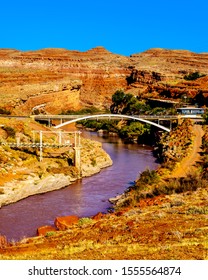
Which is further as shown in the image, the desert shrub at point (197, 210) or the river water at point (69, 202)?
the river water at point (69, 202)

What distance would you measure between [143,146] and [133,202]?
116 feet

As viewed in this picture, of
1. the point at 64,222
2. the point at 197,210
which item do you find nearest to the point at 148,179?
the point at 64,222

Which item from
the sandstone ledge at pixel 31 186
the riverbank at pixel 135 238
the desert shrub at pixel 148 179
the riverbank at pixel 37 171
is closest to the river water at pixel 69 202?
the sandstone ledge at pixel 31 186

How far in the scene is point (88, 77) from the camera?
128 meters

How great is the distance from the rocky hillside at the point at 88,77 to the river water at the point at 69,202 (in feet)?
98.9

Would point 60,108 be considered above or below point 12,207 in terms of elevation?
above

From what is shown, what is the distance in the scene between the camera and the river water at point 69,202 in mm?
22345

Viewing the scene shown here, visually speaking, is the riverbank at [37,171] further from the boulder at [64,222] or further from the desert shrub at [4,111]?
the desert shrub at [4,111]

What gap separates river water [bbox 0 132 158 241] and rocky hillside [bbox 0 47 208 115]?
30.2 meters

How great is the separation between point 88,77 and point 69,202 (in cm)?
10251

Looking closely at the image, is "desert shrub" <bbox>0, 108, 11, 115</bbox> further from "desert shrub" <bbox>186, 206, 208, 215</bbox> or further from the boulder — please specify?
"desert shrub" <bbox>186, 206, 208, 215</bbox>

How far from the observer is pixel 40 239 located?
15.3 m
